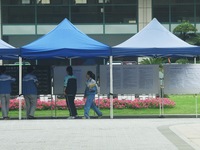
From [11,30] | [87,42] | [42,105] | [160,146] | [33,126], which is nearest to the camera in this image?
[160,146]

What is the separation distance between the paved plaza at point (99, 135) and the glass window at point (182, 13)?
96.7 ft

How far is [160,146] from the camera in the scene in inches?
442

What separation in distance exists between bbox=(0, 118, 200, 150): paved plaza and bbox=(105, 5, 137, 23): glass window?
29.2m

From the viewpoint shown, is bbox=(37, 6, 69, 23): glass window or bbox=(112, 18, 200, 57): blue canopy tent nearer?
bbox=(112, 18, 200, 57): blue canopy tent

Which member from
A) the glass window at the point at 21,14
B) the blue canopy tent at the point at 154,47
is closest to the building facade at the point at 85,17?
the glass window at the point at 21,14

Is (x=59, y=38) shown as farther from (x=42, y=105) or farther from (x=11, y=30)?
(x=11, y=30)

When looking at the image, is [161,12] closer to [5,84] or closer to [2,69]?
[2,69]

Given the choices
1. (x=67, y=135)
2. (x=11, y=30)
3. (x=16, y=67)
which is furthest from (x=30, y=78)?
(x=11, y=30)

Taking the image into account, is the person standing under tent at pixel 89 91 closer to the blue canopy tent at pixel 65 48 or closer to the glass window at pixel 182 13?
the blue canopy tent at pixel 65 48

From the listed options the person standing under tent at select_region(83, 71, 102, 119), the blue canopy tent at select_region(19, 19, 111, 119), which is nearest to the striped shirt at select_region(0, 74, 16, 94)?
the blue canopy tent at select_region(19, 19, 111, 119)

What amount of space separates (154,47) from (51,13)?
28.4 metres

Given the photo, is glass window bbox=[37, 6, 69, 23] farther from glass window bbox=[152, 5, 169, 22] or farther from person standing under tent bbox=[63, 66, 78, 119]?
person standing under tent bbox=[63, 66, 78, 119]

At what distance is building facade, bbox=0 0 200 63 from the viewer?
149 feet

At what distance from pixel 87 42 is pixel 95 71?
1.41 m
